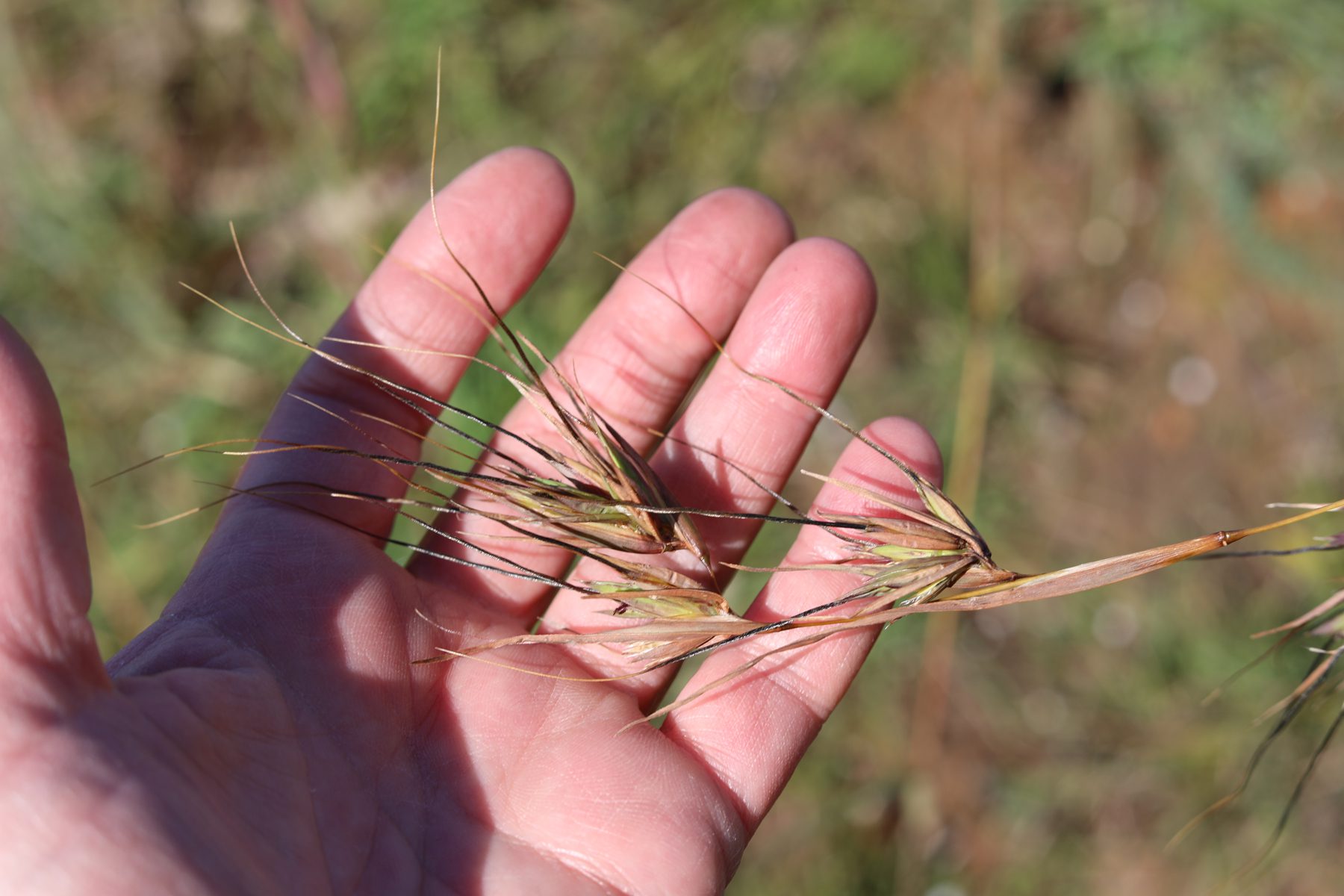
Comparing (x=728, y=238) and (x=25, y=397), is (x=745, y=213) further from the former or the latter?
(x=25, y=397)

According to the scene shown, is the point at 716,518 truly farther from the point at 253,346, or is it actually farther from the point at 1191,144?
the point at 1191,144

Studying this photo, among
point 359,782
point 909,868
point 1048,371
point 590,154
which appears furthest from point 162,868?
point 1048,371

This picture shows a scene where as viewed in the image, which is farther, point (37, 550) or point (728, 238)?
point (728, 238)

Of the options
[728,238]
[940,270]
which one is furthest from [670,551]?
[940,270]

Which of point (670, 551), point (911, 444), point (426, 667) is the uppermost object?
point (911, 444)

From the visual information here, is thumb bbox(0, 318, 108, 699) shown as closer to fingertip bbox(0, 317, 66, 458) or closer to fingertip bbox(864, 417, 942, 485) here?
fingertip bbox(0, 317, 66, 458)

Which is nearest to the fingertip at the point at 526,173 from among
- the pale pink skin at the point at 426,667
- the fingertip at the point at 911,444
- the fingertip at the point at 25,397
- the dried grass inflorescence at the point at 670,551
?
the pale pink skin at the point at 426,667
